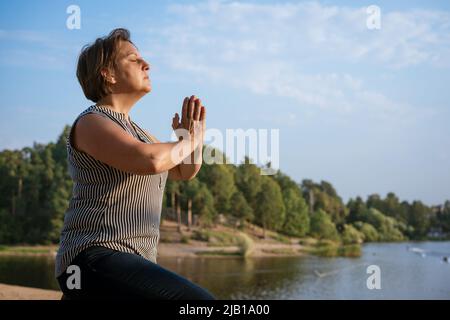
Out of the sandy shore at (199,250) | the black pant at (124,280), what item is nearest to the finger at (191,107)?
the black pant at (124,280)

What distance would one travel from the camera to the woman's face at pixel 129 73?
184cm

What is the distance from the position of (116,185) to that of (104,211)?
0.28ft

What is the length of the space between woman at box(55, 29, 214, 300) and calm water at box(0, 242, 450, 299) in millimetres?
17904

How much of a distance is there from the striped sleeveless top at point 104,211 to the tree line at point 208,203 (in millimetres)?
23971

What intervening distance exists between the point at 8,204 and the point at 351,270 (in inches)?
956

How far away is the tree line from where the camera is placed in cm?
3581

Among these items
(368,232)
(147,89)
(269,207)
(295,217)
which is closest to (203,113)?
(147,89)

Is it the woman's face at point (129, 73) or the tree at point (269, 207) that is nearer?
the woman's face at point (129, 73)

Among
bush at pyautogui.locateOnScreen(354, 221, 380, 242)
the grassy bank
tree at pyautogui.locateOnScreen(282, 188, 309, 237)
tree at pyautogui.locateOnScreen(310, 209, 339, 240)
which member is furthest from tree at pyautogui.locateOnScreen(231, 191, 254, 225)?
bush at pyautogui.locateOnScreen(354, 221, 380, 242)

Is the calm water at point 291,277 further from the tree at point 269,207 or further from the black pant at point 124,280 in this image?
the black pant at point 124,280

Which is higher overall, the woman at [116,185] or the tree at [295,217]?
the woman at [116,185]
